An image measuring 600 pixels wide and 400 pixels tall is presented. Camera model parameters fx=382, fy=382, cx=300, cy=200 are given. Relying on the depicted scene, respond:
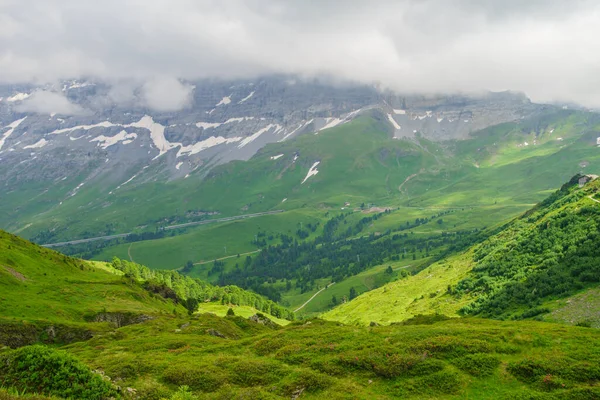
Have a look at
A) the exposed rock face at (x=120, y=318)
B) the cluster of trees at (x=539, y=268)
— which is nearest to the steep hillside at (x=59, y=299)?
the exposed rock face at (x=120, y=318)

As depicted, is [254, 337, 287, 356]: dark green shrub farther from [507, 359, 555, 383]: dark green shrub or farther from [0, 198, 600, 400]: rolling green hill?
[507, 359, 555, 383]: dark green shrub

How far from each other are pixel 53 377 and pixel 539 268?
114950mm

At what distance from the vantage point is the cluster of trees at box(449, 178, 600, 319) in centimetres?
8756

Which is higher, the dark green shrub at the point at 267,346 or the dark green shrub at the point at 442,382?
the dark green shrub at the point at 442,382

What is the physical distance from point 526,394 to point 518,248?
109m

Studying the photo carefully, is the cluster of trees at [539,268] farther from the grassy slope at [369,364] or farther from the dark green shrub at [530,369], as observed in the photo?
the dark green shrub at [530,369]

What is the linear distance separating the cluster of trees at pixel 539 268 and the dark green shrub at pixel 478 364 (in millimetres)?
53819

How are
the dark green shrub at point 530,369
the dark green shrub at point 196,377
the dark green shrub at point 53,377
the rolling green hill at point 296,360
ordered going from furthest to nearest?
1. the dark green shrub at point 196,377
2. the dark green shrub at point 530,369
3. the rolling green hill at point 296,360
4. the dark green shrub at point 53,377

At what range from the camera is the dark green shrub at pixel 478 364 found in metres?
36.8

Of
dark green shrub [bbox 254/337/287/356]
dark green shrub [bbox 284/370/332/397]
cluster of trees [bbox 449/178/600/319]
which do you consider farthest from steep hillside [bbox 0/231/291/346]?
cluster of trees [bbox 449/178/600/319]

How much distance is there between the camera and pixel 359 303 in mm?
177000

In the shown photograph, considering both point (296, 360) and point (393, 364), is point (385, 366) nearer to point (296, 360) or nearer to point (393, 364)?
point (393, 364)

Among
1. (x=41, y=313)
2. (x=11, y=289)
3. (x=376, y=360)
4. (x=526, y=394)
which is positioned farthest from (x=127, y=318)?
(x=526, y=394)

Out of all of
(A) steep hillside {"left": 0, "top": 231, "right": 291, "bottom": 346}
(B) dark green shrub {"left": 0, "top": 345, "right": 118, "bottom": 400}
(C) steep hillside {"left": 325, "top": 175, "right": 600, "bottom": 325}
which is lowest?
(C) steep hillside {"left": 325, "top": 175, "right": 600, "bottom": 325}
